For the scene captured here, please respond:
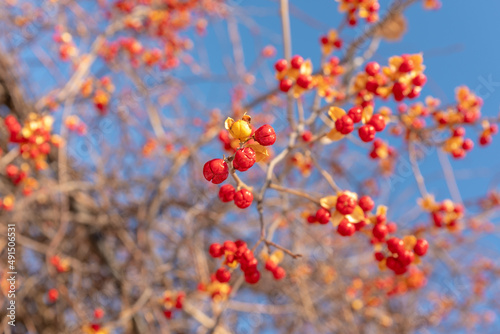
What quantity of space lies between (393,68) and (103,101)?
8.86 ft

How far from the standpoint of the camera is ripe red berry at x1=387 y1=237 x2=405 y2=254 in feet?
4.87

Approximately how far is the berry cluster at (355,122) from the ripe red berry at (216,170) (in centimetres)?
59

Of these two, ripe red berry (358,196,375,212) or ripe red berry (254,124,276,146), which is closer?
ripe red berry (254,124,276,146)

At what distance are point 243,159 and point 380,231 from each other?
79 centimetres

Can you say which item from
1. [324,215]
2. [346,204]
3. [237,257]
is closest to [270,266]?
[237,257]

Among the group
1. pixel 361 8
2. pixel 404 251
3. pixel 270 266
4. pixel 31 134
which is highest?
pixel 361 8

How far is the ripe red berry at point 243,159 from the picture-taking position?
1035mm

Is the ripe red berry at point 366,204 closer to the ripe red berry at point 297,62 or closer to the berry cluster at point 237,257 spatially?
the berry cluster at point 237,257

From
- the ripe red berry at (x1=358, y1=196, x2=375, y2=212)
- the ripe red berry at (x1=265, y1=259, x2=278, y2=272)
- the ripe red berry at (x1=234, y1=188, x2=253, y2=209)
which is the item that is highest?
the ripe red berry at (x1=358, y1=196, x2=375, y2=212)

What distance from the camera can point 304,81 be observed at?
174 centimetres

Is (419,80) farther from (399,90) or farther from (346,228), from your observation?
(346,228)

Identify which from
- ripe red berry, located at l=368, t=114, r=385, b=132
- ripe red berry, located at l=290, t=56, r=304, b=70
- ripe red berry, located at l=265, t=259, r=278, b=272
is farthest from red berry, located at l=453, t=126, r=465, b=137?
ripe red berry, located at l=265, t=259, r=278, b=272

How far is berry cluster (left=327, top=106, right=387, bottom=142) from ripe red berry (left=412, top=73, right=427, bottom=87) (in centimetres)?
33

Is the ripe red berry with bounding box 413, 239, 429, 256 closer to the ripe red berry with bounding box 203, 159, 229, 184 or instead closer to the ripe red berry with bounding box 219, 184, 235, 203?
the ripe red berry with bounding box 219, 184, 235, 203
